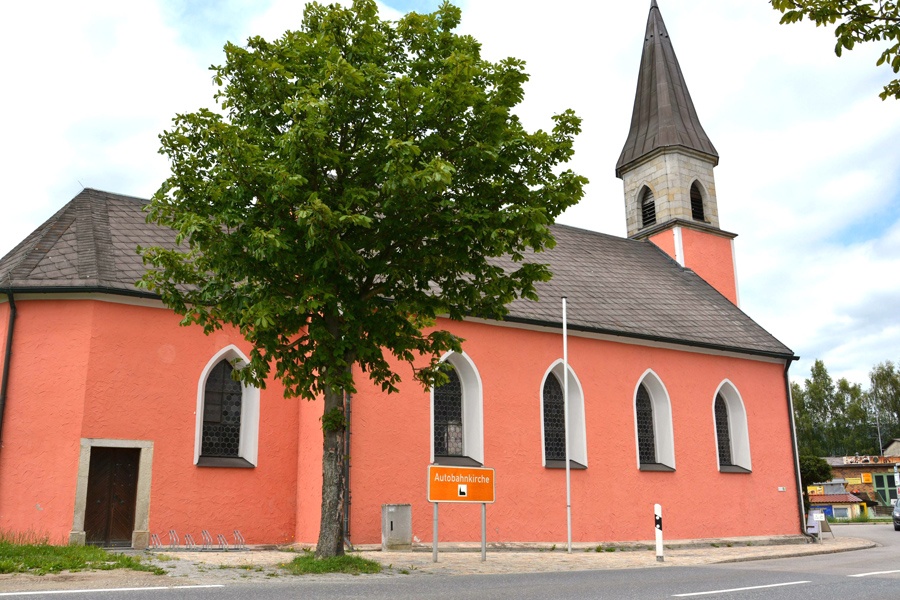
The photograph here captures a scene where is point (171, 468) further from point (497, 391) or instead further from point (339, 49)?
point (339, 49)

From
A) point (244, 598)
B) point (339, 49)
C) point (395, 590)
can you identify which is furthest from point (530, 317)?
point (244, 598)

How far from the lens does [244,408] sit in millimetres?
15984

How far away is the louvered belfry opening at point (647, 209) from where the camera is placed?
29156 millimetres

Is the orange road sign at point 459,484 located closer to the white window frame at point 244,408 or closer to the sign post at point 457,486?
the sign post at point 457,486

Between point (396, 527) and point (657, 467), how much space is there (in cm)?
807

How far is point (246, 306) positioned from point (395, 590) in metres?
4.42

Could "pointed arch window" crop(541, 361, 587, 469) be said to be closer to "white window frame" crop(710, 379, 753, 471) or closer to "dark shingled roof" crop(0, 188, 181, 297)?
"white window frame" crop(710, 379, 753, 471)

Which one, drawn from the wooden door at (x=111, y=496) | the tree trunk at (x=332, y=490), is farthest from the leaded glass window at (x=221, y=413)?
the tree trunk at (x=332, y=490)

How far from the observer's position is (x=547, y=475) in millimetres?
17938

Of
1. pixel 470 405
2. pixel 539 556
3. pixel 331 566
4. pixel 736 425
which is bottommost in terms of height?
pixel 539 556

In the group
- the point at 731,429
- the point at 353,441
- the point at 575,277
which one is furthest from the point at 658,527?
the point at 575,277

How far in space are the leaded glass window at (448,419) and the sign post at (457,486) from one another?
3819 millimetres

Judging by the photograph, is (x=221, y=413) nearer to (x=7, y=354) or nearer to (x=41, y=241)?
(x=7, y=354)

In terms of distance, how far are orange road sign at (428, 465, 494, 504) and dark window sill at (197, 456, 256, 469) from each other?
464cm
